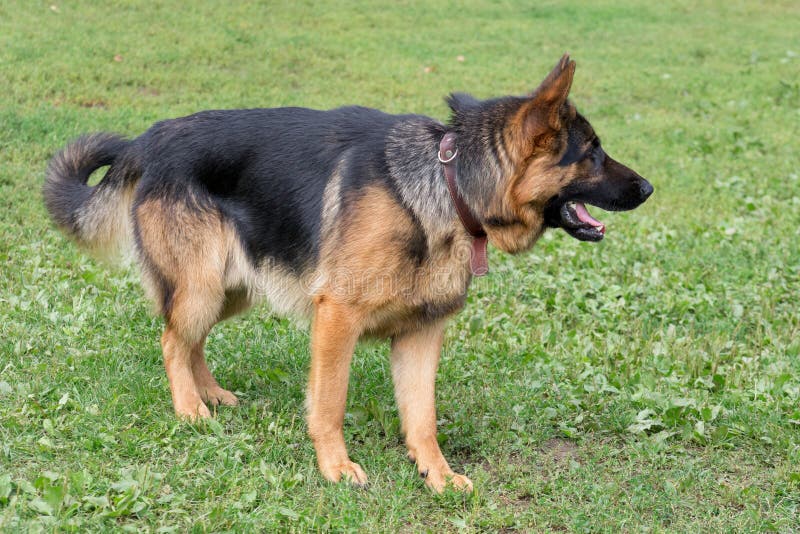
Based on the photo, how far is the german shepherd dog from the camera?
4.19 m

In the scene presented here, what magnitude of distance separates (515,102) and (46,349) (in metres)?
3.04

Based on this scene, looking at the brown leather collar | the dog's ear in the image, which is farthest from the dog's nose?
the brown leather collar

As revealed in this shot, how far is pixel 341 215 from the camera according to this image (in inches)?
170

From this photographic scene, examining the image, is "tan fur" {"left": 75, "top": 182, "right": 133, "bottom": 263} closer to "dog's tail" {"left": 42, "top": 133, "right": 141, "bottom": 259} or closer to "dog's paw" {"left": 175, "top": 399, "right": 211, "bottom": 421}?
"dog's tail" {"left": 42, "top": 133, "right": 141, "bottom": 259}

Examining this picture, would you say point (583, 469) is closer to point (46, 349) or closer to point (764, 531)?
point (764, 531)

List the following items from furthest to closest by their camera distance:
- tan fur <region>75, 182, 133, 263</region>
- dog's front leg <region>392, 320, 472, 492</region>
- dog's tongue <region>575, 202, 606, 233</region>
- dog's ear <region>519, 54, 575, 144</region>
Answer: tan fur <region>75, 182, 133, 263</region> → dog's front leg <region>392, 320, 472, 492</region> → dog's tongue <region>575, 202, 606, 233</region> → dog's ear <region>519, 54, 575, 144</region>

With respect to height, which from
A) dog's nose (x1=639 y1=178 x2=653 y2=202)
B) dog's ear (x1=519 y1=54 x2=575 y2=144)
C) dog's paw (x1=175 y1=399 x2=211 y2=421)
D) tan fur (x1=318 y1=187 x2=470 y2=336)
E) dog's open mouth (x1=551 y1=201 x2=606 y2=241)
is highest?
dog's ear (x1=519 y1=54 x2=575 y2=144)

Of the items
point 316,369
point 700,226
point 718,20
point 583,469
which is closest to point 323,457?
point 316,369

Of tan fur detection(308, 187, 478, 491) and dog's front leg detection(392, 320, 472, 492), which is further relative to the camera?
dog's front leg detection(392, 320, 472, 492)

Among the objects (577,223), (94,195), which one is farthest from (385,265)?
(94,195)

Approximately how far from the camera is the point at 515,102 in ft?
14.0

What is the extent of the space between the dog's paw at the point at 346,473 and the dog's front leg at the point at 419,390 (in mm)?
313

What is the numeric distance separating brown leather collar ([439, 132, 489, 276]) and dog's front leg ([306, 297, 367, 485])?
0.64 meters

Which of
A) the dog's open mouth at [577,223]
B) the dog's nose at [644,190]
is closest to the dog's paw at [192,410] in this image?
the dog's open mouth at [577,223]
